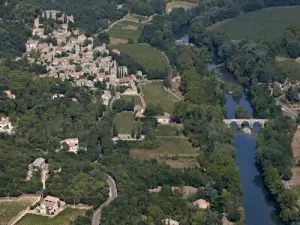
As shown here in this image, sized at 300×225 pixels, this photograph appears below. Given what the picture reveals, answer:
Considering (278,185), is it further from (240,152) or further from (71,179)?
(71,179)

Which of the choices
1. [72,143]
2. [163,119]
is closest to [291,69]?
[163,119]

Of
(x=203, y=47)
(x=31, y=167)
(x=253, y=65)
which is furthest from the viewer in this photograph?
(x=203, y=47)

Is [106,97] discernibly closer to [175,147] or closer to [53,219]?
[175,147]

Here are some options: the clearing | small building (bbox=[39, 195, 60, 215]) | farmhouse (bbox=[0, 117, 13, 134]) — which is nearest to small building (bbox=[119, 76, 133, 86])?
the clearing

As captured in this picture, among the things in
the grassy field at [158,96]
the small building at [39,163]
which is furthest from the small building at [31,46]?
the small building at [39,163]

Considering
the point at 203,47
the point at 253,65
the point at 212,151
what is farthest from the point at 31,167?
the point at 203,47

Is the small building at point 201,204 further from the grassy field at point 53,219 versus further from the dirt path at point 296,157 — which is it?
the dirt path at point 296,157
